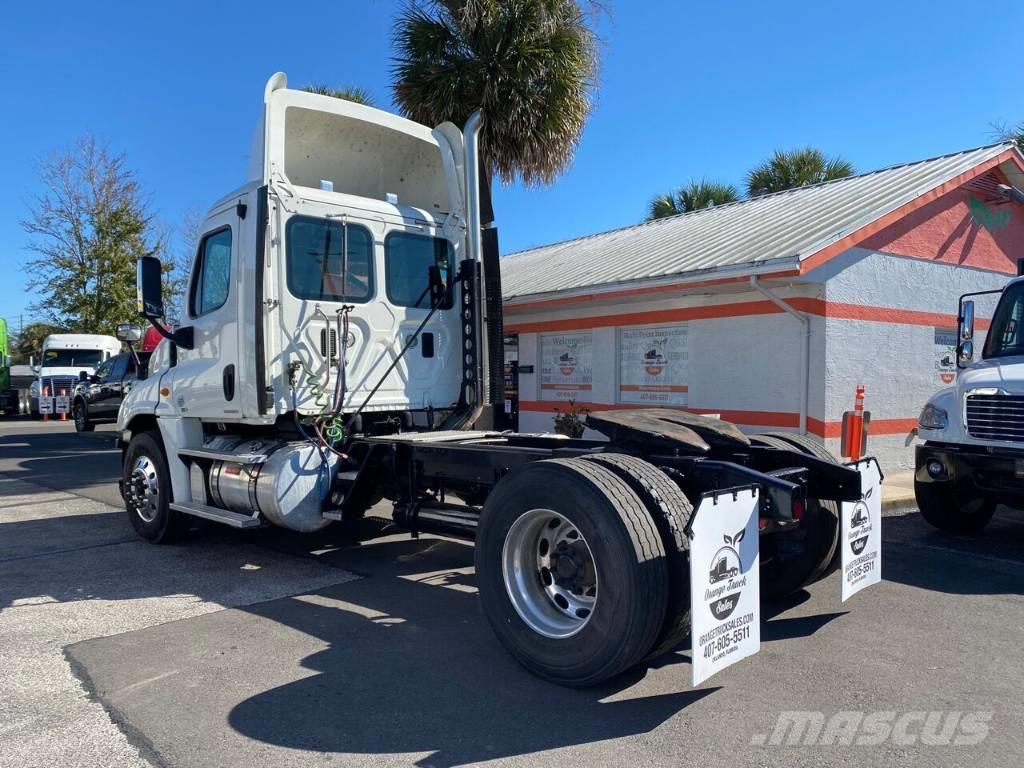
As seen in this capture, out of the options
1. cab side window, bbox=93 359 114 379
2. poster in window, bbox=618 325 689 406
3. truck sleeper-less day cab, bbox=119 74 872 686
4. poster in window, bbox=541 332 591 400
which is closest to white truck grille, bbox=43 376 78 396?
cab side window, bbox=93 359 114 379

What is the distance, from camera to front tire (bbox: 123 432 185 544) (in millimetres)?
7195

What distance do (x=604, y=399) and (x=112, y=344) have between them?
22481mm

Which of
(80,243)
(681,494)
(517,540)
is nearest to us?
(681,494)

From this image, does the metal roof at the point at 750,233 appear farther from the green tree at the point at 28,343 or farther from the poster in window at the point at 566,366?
the green tree at the point at 28,343

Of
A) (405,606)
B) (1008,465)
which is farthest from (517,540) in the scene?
(1008,465)

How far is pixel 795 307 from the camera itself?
10.5 metres

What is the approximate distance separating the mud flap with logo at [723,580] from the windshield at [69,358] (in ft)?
94.7

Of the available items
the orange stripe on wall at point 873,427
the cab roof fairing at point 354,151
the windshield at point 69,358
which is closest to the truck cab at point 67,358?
the windshield at point 69,358

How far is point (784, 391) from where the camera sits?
34.9ft

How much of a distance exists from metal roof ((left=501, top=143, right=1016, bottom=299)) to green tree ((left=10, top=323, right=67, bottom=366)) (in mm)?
39197

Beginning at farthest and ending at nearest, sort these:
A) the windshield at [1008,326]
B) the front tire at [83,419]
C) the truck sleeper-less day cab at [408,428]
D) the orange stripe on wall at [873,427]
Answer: the front tire at [83,419] → the orange stripe on wall at [873,427] → the windshield at [1008,326] → the truck sleeper-less day cab at [408,428]

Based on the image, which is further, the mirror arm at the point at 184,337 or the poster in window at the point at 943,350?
the poster in window at the point at 943,350

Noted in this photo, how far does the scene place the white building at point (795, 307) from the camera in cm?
1044

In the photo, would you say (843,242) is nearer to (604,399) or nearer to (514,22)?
(604,399)
